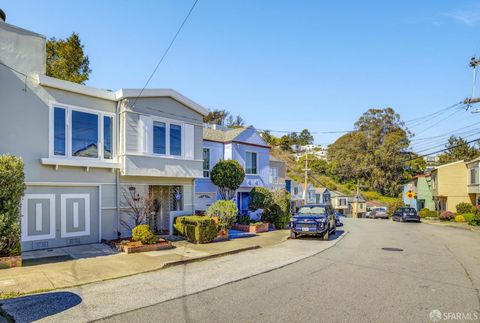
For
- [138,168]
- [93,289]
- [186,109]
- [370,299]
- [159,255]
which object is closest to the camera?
[370,299]

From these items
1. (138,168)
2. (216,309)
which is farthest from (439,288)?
(138,168)

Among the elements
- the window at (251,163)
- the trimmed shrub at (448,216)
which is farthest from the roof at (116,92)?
the trimmed shrub at (448,216)

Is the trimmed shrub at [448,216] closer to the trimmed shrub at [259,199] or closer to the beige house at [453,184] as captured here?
the beige house at [453,184]

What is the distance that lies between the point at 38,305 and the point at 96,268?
10.1ft

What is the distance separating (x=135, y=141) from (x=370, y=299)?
10.8 meters

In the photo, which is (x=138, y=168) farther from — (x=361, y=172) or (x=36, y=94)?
(x=361, y=172)

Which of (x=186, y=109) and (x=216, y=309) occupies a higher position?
(x=186, y=109)

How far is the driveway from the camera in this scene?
617cm

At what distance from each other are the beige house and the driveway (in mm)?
31067

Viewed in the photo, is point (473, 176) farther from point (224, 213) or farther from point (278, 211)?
point (224, 213)

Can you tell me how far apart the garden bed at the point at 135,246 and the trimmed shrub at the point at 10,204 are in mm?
3224

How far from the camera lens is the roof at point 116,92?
12445 mm

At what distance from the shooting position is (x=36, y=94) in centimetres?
1220

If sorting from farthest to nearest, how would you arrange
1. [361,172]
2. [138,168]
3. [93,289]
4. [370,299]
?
[361,172] → [138,168] → [93,289] → [370,299]
